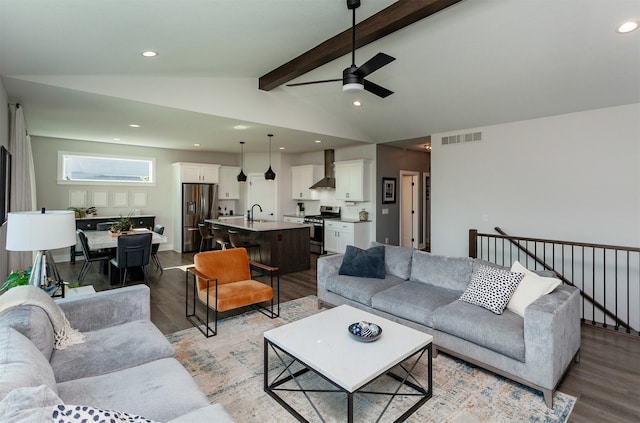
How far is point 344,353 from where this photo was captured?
2.13 meters

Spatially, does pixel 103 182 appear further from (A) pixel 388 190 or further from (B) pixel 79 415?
(B) pixel 79 415

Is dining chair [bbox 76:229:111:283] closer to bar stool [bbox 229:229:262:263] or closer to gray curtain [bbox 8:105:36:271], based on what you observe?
gray curtain [bbox 8:105:36:271]

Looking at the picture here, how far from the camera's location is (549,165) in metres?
4.79

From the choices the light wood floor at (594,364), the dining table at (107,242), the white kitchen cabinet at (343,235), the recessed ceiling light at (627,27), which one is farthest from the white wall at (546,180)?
the dining table at (107,242)

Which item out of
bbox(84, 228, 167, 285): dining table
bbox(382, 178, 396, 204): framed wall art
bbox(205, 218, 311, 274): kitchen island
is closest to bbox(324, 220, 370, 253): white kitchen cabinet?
bbox(382, 178, 396, 204): framed wall art

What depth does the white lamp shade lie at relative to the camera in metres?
2.32

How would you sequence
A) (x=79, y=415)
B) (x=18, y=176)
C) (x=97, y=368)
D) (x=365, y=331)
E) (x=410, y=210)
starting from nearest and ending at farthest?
(x=79, y=415), (x=97, y=368), (x=365, y=331), (x=18, y=176), (x=410, y=210)

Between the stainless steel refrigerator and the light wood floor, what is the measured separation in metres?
2.96

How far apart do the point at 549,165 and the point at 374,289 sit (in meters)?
3.50

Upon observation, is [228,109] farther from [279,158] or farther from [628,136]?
[628,136]

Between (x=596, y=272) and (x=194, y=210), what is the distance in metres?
8.14

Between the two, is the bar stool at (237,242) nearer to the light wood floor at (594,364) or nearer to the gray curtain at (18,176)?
the light wood floor at (594,364)

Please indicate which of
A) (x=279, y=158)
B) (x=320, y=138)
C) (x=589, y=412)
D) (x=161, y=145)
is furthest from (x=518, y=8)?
(x=161, y=145)

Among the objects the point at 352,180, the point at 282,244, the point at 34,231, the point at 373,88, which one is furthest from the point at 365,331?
the point at 352,180
